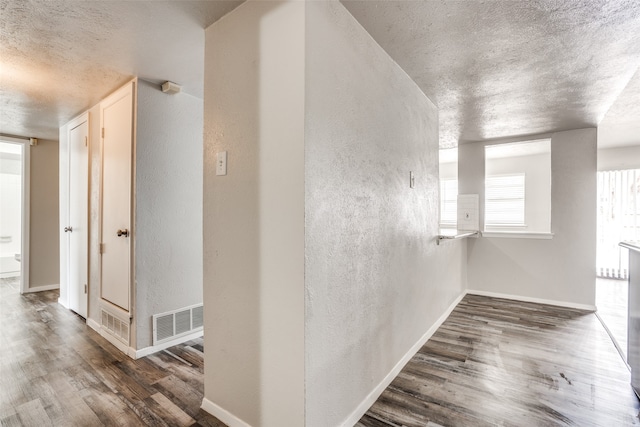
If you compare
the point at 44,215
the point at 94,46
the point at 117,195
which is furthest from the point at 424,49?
the point at 44,215

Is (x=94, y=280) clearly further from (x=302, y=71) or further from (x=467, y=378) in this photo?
(x=467, y=378)

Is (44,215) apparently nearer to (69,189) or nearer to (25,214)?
(25,214)

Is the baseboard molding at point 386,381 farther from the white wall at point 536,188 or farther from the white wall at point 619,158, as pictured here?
the white wall at point 619,158

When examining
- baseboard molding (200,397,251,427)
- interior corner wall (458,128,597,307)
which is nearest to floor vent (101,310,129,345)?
baseboard molding (200,397,251,427)

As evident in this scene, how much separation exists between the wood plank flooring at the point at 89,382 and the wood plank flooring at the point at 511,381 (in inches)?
46.4

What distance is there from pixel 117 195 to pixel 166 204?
1.53ft

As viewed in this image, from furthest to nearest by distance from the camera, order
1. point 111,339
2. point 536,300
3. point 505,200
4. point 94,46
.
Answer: point 505,200 < point 536,300 < point 111,339 < point 94,46

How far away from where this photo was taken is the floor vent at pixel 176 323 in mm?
2586

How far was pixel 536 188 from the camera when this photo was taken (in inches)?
247

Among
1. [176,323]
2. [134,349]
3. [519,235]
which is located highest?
[519,235]

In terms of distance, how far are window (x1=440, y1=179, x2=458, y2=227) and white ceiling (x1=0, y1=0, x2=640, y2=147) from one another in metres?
4.25

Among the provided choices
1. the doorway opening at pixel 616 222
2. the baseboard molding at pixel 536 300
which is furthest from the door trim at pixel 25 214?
the doorway opening at pixel 616 222

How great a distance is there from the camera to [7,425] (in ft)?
5.56

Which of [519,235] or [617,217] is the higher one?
[617,217]
